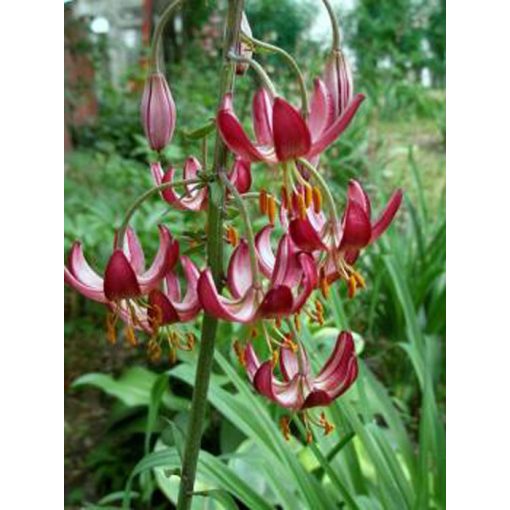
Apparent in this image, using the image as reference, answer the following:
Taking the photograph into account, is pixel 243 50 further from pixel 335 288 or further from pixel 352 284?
pixel 335 288

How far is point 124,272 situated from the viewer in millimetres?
453

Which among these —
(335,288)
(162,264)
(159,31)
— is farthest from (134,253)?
(335,288)

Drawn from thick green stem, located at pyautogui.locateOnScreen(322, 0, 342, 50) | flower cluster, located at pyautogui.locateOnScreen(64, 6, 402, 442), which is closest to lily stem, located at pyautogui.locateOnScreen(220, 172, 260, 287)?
flower cluster, located at pyautogui.locateOnScreen(64, 6, 402, 442)

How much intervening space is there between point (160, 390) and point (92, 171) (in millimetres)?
1312

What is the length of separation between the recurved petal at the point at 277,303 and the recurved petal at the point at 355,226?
4cm

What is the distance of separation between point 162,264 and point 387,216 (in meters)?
0.13

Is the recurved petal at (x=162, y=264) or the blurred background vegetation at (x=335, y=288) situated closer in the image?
the recurved petal at (x=162, y=264)

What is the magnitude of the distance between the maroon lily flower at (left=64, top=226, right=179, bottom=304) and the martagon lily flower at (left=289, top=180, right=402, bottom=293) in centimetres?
8

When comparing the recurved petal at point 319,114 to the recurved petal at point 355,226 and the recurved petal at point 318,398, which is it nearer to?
the recurved petal at point 355,226

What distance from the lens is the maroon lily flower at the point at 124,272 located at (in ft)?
1.49

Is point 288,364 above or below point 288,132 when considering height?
below

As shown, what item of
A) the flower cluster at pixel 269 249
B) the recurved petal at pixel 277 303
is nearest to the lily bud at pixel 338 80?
the flower cluster at pixel 269 249

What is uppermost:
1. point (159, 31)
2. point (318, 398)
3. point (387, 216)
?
point (159, 31)
